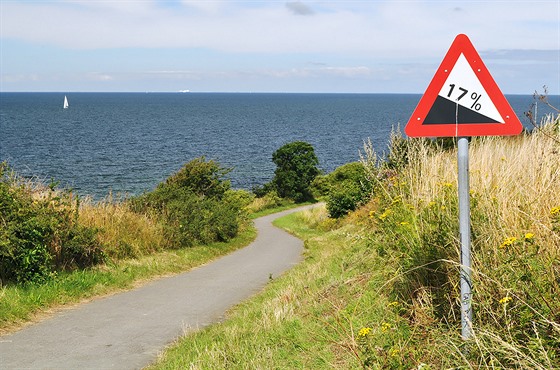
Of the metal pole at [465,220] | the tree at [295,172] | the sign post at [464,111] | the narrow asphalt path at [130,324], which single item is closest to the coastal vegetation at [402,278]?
the metal pole at [465,220]

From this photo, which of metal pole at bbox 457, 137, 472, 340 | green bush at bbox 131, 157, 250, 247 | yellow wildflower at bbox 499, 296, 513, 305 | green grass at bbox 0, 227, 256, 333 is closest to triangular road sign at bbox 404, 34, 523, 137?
metal pole at bbox 457, 137, 472, 340

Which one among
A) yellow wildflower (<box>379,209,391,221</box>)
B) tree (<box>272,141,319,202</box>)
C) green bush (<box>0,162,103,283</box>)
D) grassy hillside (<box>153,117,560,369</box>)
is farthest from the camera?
tree (<box>272,141,319,202</box>)

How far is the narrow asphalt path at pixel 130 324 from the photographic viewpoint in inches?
295

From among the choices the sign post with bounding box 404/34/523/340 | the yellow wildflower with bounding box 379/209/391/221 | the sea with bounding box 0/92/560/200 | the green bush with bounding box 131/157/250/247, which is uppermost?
the sign post with bounding box 404/34/523/340

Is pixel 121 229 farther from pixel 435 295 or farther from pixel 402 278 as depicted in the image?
pixel 435 295

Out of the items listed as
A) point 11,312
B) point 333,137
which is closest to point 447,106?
point 11,312

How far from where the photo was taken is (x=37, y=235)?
433 inches

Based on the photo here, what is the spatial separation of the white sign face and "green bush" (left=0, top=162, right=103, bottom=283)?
817cm

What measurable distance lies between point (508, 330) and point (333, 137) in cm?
10393

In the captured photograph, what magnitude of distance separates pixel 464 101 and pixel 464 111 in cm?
7

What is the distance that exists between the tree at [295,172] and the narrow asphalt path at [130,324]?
1439 inches

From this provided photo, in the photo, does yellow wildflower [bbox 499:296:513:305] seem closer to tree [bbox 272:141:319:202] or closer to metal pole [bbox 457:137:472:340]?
metal pole [bbox 457:137:472:340]

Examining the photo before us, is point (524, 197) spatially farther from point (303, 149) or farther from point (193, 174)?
point (303, 149)

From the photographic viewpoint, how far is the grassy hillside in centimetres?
408
